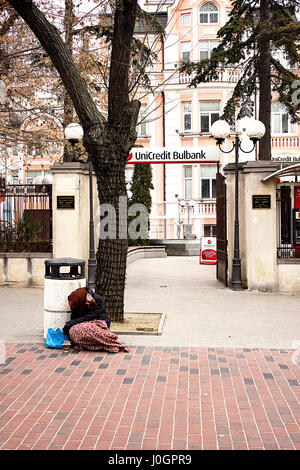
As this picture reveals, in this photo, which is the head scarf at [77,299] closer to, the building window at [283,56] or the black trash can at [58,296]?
the black trash can at [58,296]

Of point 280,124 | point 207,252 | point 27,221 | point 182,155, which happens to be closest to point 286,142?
point 280,124

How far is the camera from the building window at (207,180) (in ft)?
112

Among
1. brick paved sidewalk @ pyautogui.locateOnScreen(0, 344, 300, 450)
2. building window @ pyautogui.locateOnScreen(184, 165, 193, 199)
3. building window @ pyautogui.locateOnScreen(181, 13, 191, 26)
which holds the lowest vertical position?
brick paved sidewalk @ pyautogui.locateOnScreen(0, 344, 300, 450)

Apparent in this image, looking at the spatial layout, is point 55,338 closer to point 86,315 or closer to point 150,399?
point 86,315

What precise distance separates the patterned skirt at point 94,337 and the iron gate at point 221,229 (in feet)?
23.7

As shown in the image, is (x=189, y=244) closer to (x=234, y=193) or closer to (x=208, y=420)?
(x=234, y=193)

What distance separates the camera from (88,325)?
24.1 ft

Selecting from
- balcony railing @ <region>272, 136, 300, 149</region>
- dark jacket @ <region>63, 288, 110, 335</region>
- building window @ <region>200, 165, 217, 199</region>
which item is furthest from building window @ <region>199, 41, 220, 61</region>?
dark jacket @ <region>63, 288, 110, 335</region>

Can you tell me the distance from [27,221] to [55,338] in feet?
24.6

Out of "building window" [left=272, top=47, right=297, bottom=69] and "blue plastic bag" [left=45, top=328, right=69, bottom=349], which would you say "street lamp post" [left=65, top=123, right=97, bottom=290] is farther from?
"building window" [left=272, top=47, right=297, bottom=69]

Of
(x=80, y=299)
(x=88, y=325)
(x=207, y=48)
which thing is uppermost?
(x=207, y=48)

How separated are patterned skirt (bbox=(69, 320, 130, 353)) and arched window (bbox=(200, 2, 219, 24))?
1211 inches

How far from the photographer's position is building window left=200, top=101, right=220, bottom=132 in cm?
3422

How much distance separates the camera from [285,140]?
3338cm
